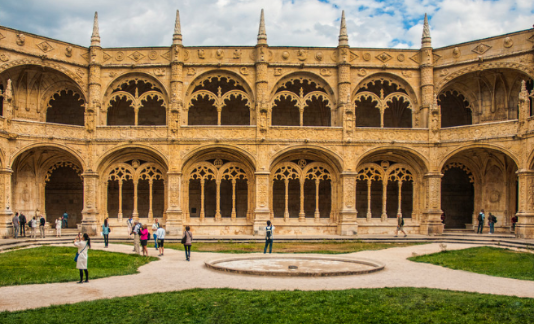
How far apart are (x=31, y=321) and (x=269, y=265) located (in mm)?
8305

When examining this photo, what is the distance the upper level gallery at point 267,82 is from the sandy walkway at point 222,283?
1518 centimetres

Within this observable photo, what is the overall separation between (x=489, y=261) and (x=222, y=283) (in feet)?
33.9

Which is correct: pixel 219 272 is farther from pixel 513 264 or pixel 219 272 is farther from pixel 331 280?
pixel 513 264

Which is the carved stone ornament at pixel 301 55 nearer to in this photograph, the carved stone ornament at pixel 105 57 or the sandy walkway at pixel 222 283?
the carved stone ornament at pixel 105 57

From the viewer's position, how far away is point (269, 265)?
16.3 meters

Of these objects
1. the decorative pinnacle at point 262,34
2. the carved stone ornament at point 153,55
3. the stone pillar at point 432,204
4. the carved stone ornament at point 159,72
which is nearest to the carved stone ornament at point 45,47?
the carved stone ornament at point 153,55

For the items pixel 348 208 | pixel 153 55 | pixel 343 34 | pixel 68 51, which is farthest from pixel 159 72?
pixel 348 208

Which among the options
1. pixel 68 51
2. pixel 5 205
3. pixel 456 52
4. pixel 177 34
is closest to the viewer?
pixel 5 205

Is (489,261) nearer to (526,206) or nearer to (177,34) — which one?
(526,206)

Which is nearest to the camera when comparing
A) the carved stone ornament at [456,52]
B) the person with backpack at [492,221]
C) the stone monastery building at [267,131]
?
the person with backpack at [492,221]

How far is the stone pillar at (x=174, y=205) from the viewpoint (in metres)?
29.4

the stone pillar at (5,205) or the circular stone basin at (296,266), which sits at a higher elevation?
the stone pillar at (5,205)

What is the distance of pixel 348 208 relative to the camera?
98.7ft

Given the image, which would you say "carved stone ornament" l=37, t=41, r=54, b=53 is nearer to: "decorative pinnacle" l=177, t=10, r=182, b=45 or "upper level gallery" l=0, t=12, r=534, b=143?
"upper level gallery" l=0, t=12, r=534, b=143
